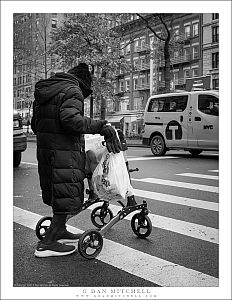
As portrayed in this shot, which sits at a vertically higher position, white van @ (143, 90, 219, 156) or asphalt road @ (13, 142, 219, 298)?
white van @ (143, 90, 219, 156)

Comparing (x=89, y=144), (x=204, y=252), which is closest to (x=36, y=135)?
(x=89, y=144)

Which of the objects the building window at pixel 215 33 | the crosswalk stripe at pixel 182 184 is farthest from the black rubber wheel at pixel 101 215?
the building window at pixel 215 33

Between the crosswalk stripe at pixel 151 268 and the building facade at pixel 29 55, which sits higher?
the building facade at pixel 29 55

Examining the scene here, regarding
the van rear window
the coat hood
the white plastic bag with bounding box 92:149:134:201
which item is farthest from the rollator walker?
the van rear window

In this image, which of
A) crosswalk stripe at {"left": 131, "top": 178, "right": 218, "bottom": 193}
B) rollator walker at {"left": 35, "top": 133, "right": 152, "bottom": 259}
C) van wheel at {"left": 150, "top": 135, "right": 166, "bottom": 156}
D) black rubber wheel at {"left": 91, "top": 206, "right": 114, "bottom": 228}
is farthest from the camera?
van wheel at {"left": 150, "top": 135, "right": 166, "bottom": 156}

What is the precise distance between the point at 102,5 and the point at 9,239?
1.21 m

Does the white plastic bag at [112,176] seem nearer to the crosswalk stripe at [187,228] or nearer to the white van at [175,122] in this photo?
the crosswalk stripe at [187,228]

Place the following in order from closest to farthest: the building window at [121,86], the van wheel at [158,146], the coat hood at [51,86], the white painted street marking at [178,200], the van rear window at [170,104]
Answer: the coat hood at [51,86] < the building window at [121,86] < the white painted street marking at [178,200] < the van rear window at [170,104] < the van wheel at [158,146]

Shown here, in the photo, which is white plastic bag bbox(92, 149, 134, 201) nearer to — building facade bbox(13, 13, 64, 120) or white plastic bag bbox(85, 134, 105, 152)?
white plastic bag bbox(85, 134, 105, 152)

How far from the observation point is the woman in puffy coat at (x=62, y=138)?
2113 mm

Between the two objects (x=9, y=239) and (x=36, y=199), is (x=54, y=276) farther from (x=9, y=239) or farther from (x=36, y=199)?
(x=36, y=199)

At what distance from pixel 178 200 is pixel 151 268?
5.57ft

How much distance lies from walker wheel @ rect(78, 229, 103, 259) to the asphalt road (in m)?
0.05

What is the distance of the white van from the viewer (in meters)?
6.83
